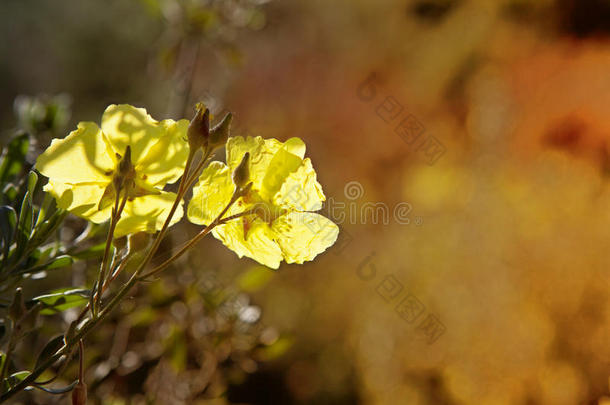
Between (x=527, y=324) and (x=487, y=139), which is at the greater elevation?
(x=487, y=139)

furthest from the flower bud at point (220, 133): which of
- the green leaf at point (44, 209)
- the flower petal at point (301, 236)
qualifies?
the green leaf at point (44, 209)

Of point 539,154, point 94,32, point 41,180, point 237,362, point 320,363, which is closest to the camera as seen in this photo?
point 41,180

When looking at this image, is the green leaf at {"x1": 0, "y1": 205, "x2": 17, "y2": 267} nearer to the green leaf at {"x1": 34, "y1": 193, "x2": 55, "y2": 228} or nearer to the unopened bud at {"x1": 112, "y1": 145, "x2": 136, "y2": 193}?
the green leaf at {"x1": 34, "y1": 193, "x2": 55, "y2": 228}

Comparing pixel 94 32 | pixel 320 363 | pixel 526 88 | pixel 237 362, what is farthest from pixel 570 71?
pixel 94 32

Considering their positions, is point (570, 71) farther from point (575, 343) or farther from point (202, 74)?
point (202, 74)

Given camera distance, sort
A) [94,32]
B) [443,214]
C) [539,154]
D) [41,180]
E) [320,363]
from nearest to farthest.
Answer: [41,180] < [539,154] < [443,214] < [320,363] < [94,32]

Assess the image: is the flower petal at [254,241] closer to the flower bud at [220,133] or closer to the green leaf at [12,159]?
the flower bud at [220,133]
